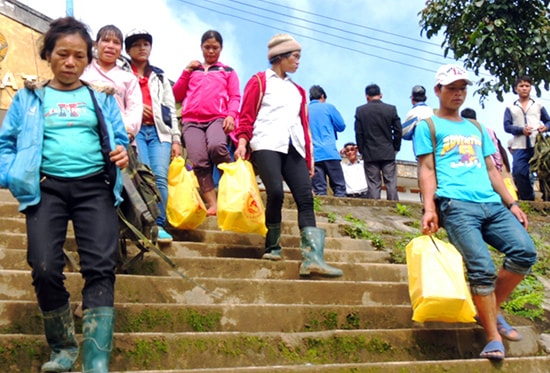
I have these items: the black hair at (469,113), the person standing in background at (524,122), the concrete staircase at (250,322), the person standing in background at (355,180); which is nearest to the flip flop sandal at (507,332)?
the concrete staircase at (250,322)

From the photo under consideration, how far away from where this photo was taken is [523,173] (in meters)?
9.46

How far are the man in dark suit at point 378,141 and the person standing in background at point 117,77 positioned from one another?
4238mm

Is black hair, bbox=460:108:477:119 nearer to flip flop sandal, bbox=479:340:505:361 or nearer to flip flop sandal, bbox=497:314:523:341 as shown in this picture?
flip flop sandal, bbox=497:314:523:341

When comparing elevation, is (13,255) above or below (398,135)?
below

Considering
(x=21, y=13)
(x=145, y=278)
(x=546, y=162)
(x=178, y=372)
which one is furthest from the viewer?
(x=21, y=13)

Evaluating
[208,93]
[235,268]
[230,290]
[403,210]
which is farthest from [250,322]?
[403,210]

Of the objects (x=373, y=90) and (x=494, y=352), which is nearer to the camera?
(x=494, y=352)

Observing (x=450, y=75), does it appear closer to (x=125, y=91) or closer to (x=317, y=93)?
(x=125, y=91)

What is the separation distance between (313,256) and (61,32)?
2.38 m

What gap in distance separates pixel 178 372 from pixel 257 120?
8.21ft

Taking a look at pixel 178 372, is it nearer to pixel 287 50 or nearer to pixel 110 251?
pixel 110 251

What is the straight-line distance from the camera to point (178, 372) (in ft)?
10.9

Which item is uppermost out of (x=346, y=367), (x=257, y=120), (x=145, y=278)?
(x=257, y=120)

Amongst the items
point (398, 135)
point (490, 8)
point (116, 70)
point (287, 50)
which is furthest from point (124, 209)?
point (490, 8)
